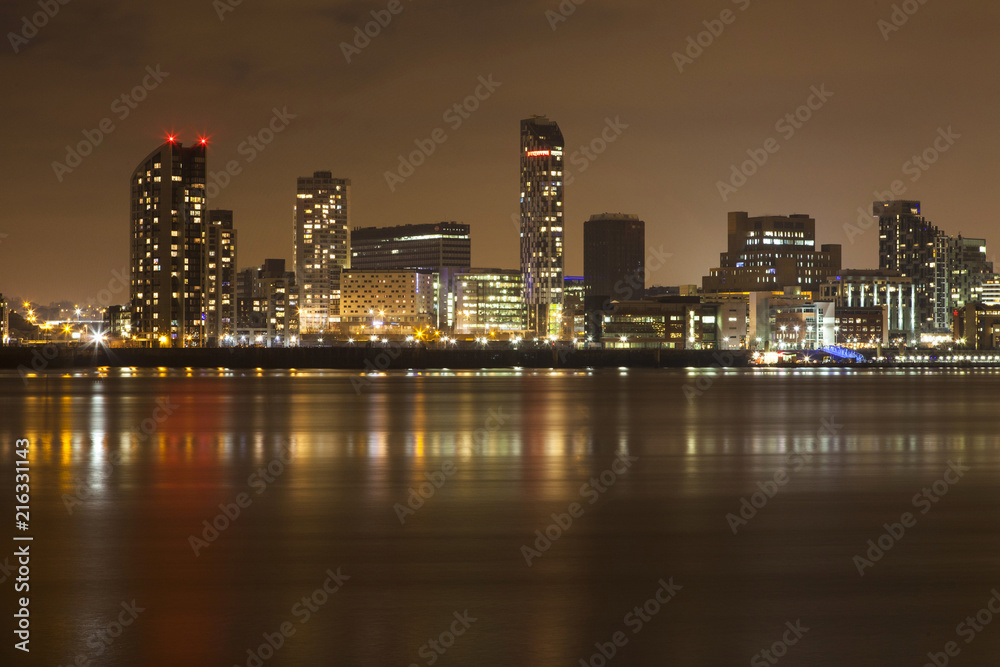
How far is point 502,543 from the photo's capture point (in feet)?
49.2

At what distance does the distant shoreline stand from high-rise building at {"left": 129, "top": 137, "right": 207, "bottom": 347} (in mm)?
52103

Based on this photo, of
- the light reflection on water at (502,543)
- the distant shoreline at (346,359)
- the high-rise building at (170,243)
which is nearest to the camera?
the light reflection on water at (502,543)

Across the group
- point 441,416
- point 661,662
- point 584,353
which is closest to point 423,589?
point 661,662

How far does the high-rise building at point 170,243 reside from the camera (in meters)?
190

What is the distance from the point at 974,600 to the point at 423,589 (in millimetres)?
6214

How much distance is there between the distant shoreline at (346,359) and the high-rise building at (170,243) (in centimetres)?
5210

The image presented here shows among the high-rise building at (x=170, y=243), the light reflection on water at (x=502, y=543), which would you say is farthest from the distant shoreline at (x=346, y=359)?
the light reflection on water at (x=502, y=543)

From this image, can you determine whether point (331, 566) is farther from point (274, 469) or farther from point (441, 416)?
point (441, 416)

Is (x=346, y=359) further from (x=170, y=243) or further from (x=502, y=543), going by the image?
(x=502, y=543)

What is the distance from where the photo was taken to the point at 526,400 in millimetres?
52281

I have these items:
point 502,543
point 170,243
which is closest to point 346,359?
point 170,243

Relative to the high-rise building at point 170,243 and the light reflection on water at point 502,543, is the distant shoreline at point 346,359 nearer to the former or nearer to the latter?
the high-rise building at point 170,243

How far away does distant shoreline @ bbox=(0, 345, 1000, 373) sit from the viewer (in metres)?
123

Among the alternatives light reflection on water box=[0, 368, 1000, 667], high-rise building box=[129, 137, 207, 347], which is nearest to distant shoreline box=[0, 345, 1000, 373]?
high-rise building box=[129, 137, 207, 347]
